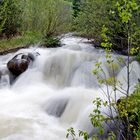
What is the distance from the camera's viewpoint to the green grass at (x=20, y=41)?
37.6 feet

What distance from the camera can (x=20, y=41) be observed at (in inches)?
476

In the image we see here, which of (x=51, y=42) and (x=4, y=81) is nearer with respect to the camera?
(x=4, y=81)

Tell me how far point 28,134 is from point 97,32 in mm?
5388

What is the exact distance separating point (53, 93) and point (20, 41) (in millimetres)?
4349

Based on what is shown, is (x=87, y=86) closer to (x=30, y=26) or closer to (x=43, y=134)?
Answer: (x=43, y=134)

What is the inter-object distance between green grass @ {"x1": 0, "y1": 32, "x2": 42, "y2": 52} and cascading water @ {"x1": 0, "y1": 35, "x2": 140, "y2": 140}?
2.04 feet

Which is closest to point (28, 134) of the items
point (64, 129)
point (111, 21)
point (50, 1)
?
point (64, 129)

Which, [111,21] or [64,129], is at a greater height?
[111,21]

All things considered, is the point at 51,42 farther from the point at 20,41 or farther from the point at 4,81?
the point at 4,81

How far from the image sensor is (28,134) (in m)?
6.00

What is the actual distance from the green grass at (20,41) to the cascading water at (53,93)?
2.04ft

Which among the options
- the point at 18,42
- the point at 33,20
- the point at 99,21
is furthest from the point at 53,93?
the point at 33,20

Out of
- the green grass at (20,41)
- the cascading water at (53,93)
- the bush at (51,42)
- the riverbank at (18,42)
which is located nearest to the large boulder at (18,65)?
the cascading water at (53,93)

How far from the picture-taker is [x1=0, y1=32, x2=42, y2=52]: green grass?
11450 mm
